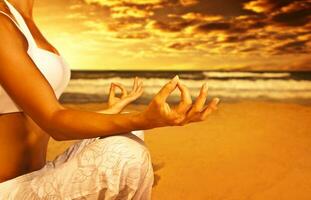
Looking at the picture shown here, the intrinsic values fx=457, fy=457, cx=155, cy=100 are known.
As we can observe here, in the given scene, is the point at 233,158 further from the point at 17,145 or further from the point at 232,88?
the point at 232,88

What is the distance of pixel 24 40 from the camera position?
1106 millimetres

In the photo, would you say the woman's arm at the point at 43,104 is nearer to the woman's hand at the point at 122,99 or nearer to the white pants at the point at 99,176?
the white pants at the point at 99,176

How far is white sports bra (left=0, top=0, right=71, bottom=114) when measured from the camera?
1146 millimetres

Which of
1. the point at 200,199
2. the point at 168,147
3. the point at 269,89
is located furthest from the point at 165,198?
the point at 269,89

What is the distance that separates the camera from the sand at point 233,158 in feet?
7.56

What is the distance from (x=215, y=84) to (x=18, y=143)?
8.54 meters

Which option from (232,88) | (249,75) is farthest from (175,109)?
(249,75)

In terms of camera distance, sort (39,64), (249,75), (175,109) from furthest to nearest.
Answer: (249,75)
(39,64)
(175,109)

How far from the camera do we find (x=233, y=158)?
9.59ft

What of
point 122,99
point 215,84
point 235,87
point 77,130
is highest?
point 77,130

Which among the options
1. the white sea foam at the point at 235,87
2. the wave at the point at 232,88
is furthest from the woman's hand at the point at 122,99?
the white sea foam at the point at 235,87

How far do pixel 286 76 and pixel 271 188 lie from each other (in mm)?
7466

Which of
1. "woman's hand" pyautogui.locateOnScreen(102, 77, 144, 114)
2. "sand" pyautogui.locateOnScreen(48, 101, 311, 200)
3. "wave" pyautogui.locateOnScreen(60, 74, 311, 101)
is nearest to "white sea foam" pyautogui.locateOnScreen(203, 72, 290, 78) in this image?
"wave" pyautogui.locateOnScreen(60, 74, 311, 101)

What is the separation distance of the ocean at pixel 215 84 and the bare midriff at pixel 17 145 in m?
5.44
